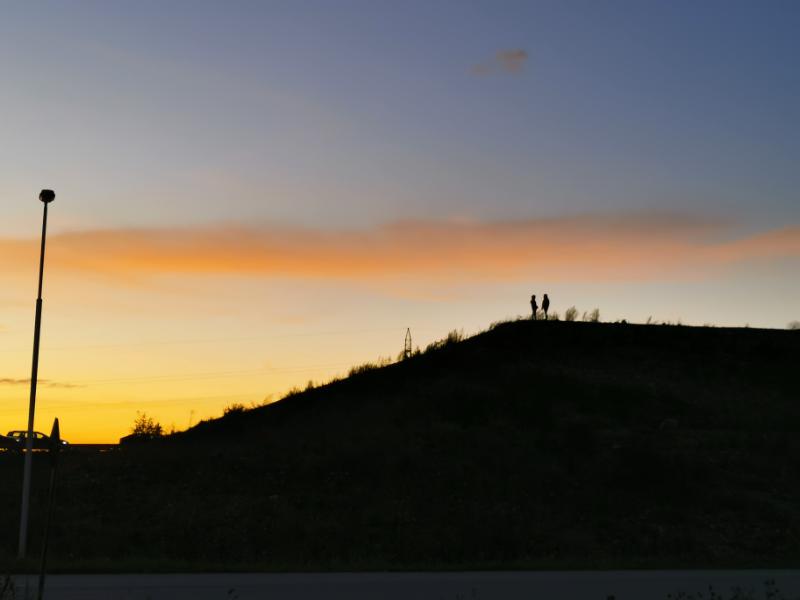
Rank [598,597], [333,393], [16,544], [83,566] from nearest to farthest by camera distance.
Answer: [598,597], [83,566], [16,544], [333,393]

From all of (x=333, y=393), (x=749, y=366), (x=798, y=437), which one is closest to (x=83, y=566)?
(x=333, y=393)

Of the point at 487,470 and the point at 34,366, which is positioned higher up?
the point at 34,366

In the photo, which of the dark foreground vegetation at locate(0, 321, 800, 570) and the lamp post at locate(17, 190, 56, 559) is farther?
the dark foreground vegetation at locate(0, 321, 800, 570)

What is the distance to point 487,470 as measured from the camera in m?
39.5

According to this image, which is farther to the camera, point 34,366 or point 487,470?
point 487,470

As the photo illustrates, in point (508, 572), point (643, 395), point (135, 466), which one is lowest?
point (508, 572)

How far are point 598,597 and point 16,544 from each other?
65.0ft

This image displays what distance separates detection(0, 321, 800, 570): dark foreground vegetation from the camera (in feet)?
105

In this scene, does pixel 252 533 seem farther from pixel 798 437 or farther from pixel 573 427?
pixel 798 437

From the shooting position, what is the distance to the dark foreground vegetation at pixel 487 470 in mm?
32031

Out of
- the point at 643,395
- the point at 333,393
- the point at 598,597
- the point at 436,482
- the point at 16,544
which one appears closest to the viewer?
the point at 598,597

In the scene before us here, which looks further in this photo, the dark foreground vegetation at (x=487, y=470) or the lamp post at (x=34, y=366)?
the dark foreground vegetation at (x=487, y=470)

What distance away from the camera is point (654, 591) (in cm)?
2033

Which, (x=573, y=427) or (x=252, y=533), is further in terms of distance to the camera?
(x=573, y=427)
